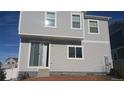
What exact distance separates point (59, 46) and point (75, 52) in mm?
1515

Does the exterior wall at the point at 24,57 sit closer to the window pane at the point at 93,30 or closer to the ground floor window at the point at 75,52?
the ground floor window at the point at 75,52

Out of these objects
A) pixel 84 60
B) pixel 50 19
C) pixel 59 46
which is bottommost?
pixel 84 60

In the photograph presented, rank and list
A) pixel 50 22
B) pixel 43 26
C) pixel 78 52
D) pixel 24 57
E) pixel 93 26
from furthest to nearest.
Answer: pixel 93 26
pixel 78 52
pixel 50 22
pixel 43 26
pixel 24 57

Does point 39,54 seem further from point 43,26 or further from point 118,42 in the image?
point 118,42

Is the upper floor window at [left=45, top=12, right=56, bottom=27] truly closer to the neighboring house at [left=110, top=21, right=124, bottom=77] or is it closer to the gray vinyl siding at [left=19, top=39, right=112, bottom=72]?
the gray vinyl siding at [left=19, top=39, right=112, bottom=72]

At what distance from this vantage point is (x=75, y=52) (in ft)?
45.0

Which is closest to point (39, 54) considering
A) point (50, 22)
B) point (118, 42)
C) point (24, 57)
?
point (24, 57)

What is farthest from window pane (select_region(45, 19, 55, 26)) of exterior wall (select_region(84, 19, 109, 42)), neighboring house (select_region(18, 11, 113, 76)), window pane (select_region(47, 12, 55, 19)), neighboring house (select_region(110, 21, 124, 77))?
neighboring house (select_region(110, 21, 124, 77))

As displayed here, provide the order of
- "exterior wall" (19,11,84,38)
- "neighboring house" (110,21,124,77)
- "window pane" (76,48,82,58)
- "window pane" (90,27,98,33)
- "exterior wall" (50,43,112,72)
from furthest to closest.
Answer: "neighboring house" (110,21,124,77) → "window pane" (90,27,98,33) → "window pane" (76,48,82,58) → "exterior wall" (50,43,112,72) → "exterior wall" (19,11,84,38)

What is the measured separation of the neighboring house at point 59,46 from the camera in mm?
12555

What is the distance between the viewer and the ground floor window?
534 inches

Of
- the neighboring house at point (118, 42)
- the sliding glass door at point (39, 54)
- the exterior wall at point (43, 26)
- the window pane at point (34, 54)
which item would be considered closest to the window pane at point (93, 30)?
the exterior wall at point (43, 26)

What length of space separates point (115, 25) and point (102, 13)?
9381 millimetres
